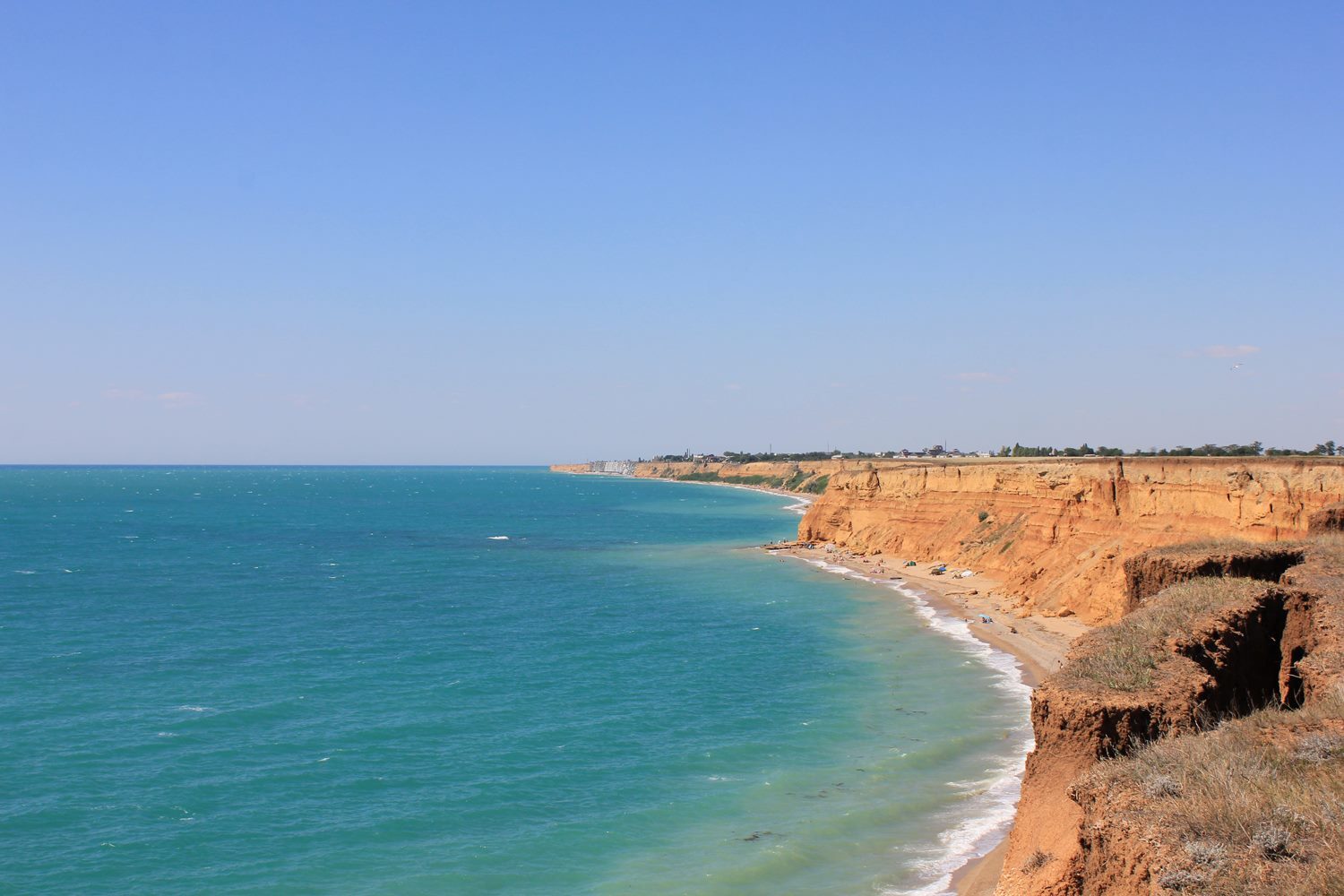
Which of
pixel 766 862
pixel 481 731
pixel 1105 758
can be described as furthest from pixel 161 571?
pixel 1105 758

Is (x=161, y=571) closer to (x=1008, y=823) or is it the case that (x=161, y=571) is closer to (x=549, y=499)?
(x=1008, y=823)

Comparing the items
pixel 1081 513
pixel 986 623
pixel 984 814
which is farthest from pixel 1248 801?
pixel 1081 513

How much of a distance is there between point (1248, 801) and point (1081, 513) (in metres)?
50.9

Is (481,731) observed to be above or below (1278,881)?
below

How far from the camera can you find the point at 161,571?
70.1 m

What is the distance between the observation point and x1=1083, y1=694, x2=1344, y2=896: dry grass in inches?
360

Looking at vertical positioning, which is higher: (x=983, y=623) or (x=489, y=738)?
(x=983, y=623)

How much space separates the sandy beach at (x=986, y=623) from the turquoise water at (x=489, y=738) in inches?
40.4

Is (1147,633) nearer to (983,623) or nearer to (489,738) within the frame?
(489,738)

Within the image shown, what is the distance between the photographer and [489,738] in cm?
3088

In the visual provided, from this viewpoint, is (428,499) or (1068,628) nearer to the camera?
(1068,628)

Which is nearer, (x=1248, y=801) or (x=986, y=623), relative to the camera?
(x=1248, y=801)

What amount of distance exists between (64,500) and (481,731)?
565 feet

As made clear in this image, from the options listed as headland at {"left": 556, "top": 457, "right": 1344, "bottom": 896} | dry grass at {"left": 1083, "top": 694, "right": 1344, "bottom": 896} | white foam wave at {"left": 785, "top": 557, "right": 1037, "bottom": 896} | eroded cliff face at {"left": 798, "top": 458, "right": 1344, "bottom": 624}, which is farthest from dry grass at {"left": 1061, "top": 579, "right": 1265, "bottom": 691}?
eroded cliff face at {"left": 798, "top": 458, "right": 1344, "bottom": 624}
